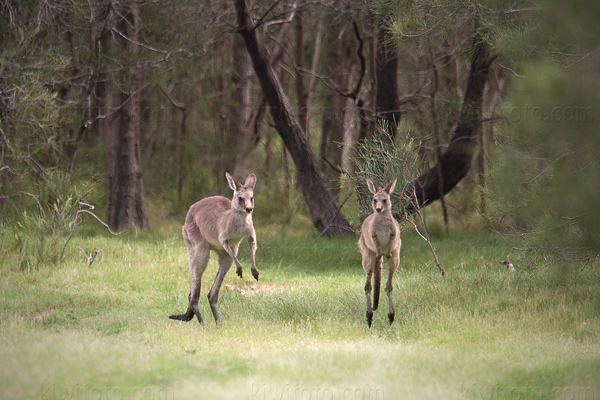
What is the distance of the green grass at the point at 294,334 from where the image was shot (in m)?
5.30

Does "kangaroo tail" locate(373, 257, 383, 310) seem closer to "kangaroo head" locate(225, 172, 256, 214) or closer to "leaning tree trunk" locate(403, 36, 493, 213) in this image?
"kangaroo head" locate(225, 172, 256, 214)

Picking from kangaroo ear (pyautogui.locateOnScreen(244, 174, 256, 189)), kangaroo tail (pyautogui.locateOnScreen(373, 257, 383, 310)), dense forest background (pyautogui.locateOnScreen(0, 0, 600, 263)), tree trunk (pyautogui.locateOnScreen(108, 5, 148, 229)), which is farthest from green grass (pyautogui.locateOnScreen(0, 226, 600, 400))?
tree trunk (pyautogui.locateOnScreen(108, 5, 148, 229))

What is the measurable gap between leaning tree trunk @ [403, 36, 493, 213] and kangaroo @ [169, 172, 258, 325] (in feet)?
22.2

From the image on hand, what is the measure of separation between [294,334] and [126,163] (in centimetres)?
1102

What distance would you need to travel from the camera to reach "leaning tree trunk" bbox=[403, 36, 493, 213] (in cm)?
1452

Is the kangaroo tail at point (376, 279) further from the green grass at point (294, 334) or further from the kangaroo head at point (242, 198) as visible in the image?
the kangaroo head at point (242, 198)

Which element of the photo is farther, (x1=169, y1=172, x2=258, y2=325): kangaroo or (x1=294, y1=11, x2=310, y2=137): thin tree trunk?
(x1=294, y1=11, x2=310, y2=137): thin tree trunk

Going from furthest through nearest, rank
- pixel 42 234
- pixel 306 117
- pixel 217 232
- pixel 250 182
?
pixel 306 117 < pixel 42 234 < pixel 217 232 < pixel 250 182

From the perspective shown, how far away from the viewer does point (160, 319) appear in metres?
8.55

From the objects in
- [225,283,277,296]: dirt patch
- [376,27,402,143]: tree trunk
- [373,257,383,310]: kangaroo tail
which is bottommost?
[225,283,277,296]: dirt patch

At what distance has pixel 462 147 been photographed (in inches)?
592

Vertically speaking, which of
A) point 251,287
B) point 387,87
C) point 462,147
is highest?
point 387,87

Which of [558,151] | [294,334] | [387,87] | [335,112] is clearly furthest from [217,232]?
[335,112]

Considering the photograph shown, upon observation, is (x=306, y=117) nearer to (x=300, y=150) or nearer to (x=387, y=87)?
(x=387, y=87)
